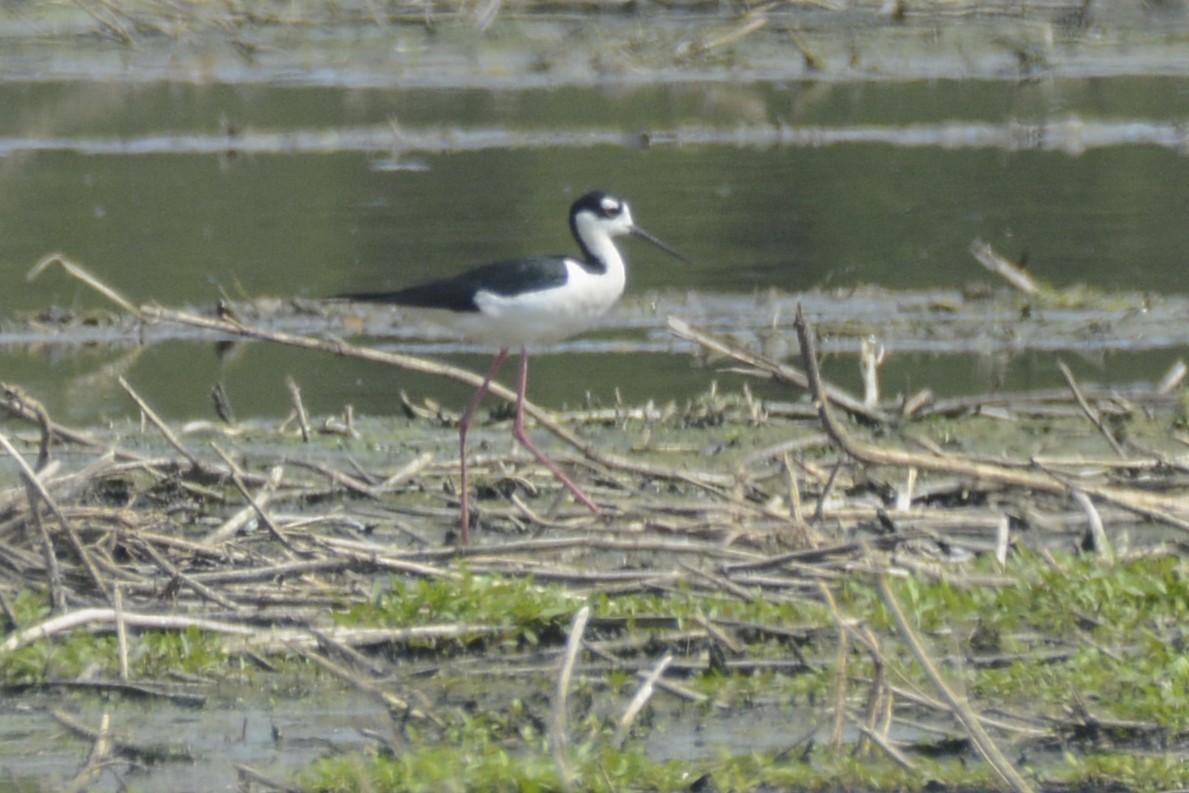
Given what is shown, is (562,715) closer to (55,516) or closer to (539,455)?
(55,516)

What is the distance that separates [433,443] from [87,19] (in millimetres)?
17593

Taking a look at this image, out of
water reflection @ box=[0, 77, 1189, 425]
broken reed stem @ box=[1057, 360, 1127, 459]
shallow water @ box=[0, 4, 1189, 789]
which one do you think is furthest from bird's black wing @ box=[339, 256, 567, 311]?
water reflection @ box=[0, 77, 1189, 425]

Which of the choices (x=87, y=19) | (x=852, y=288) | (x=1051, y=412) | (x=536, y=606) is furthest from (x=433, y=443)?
(x=87, y=19)

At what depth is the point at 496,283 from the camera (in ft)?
23.9

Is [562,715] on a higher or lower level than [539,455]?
higher

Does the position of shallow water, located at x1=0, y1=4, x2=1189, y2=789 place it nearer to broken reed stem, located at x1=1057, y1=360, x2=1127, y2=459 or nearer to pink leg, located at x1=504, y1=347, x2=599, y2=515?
pink leg, located at x1=504, y1=347, x2=599, y2=515

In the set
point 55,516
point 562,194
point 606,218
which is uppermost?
point 606,218

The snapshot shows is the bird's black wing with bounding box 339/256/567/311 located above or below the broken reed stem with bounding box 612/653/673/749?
above

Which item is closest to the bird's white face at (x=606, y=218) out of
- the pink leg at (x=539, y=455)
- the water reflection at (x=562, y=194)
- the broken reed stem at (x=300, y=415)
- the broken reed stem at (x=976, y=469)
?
the pink leg at (x=539, y=455)

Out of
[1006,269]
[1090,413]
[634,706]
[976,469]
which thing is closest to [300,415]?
[1090,413]

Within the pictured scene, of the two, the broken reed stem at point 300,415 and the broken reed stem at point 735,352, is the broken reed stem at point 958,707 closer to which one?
the broken reed stem at point 735,352

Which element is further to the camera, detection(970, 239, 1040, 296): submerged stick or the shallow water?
the shallow water

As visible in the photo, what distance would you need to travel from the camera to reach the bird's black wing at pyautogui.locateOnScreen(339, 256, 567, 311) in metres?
7.29

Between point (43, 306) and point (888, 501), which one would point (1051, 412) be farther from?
point (43, 306)
